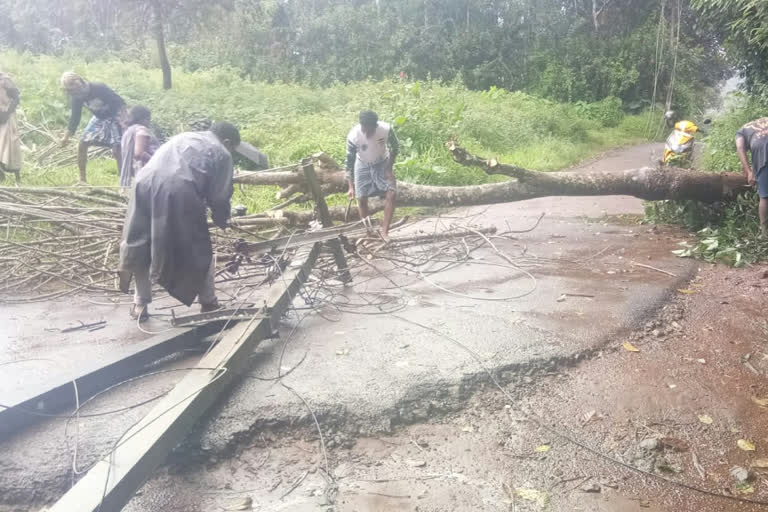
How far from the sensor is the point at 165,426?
2445 mm

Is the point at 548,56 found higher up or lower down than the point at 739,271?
higher up

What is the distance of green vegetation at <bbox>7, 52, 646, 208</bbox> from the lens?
34.5ft

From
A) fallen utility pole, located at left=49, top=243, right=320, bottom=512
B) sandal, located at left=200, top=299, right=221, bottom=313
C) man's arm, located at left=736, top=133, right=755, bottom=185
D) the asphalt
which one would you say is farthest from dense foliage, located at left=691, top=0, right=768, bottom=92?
fallen utility pole, located at left=49, top=243, right=320, bottom=512

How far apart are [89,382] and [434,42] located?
23159mm

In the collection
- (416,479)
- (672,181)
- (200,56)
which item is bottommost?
(416,479)

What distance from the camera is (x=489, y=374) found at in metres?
3.54

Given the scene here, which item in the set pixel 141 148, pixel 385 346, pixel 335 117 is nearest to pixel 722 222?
pixel 385 346

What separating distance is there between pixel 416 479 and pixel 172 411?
1.18m

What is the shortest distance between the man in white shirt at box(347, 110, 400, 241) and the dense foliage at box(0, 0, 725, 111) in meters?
15.3

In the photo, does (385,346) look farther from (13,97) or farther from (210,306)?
(13,97)

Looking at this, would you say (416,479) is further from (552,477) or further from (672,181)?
(672,181)

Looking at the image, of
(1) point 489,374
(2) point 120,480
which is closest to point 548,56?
(1) point 489,374

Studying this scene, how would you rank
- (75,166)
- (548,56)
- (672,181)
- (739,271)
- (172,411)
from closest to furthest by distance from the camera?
(172,411) → (739,271) → (672,181) → (75,166) → (548,56)

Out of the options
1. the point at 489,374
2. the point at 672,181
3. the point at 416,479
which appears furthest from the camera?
the point at 672,181
